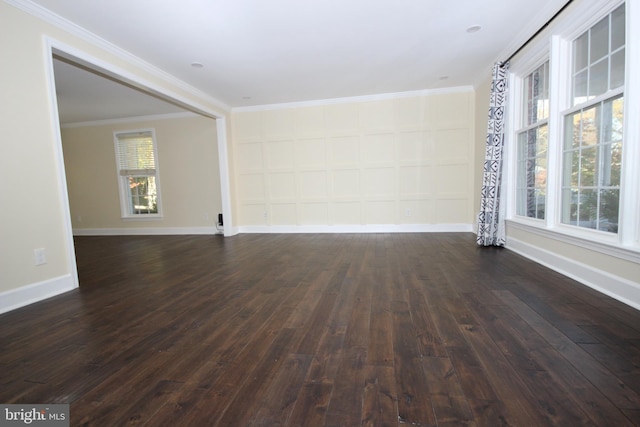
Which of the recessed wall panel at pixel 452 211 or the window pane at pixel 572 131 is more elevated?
the window pane at pixel 572 131

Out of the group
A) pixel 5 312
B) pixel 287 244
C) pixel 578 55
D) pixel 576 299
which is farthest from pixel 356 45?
pixel 5 312

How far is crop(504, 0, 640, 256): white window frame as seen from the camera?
2.06 m

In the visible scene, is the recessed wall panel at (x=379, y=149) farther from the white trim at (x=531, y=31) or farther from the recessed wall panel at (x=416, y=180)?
the white trim at (x=531, y=31)

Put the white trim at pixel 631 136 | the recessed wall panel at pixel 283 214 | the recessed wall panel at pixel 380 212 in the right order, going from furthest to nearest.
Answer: the recessed wall panel at pixel 283 214, the recessed wall panel at pixel 380 212, the white trim at pixel 631 136

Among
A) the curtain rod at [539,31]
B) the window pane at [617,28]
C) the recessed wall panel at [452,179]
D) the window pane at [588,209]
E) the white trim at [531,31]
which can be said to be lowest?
the window pane at [588,209]

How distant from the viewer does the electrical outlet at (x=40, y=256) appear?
8.48 ft

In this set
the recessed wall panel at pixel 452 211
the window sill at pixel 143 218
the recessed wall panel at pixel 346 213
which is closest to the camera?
the recessed wall panel at pixel 452 211

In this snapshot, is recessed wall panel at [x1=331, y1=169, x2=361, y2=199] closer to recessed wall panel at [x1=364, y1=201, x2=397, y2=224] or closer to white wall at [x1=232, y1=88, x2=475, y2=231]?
white wall at [x1=232, y1=88, x2=475, y2=231]

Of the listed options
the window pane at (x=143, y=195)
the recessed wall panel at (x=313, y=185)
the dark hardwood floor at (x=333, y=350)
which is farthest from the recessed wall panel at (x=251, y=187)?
the dark hardwood floor at (x=333, y=350)

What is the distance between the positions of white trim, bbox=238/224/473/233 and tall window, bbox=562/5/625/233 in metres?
2.43

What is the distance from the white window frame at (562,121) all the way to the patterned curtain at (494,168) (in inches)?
3.9

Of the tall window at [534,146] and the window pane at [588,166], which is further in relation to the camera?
the tall window at [534,146]

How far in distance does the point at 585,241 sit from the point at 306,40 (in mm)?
3412

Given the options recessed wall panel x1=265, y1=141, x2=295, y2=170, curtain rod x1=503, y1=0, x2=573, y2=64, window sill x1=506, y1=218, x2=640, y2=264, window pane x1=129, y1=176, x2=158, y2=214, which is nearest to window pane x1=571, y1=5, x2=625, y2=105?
curtain rod x1=503, y1=0, x2=573, y2=64
